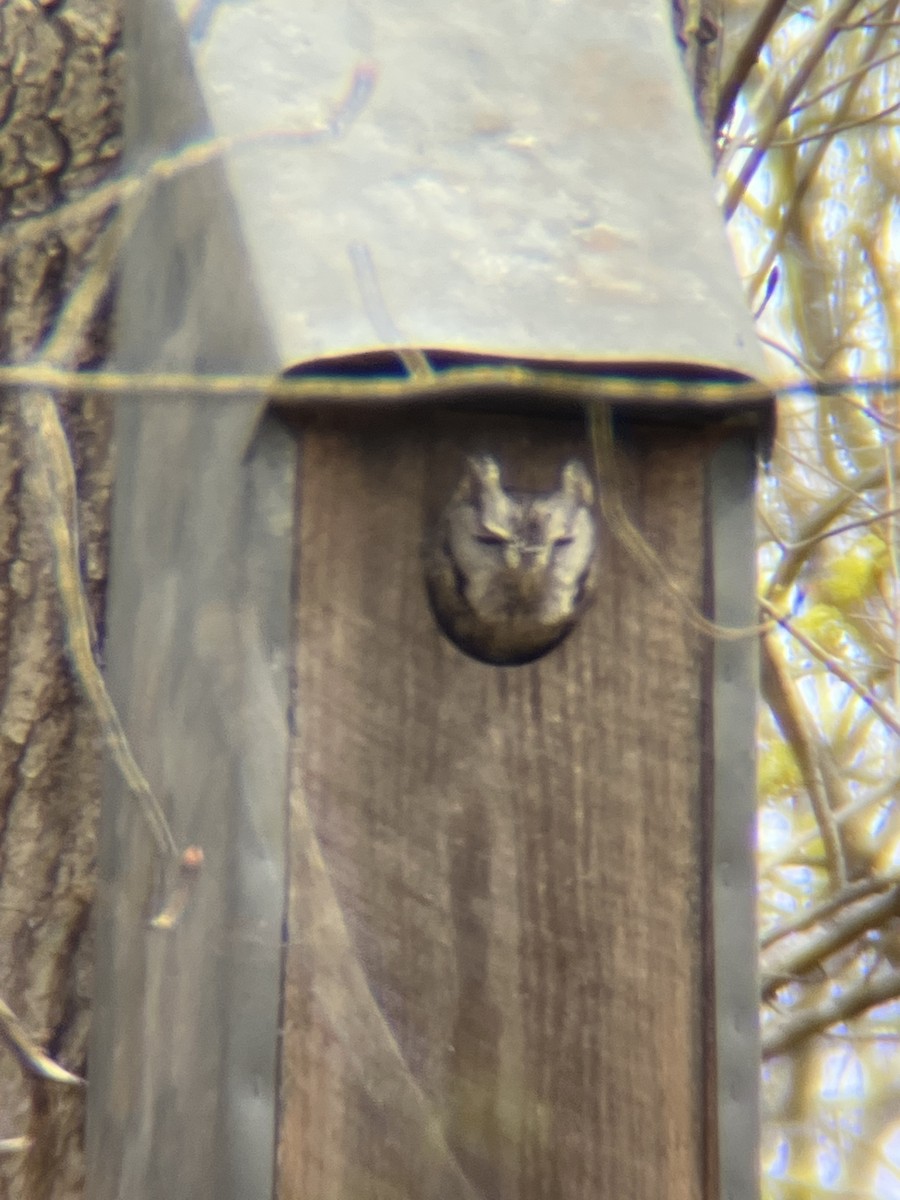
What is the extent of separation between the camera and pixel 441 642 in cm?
146

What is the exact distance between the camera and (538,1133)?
1.43 metres

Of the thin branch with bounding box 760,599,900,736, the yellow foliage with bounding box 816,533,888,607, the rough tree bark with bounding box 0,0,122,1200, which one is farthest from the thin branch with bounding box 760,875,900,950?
the yellow foliage with bounding box 816,533,888,607

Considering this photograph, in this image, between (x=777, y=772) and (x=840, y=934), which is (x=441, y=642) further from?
(x=777, y=772)

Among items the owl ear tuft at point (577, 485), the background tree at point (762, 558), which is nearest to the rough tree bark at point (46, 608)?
the background tree at point (762, 558)

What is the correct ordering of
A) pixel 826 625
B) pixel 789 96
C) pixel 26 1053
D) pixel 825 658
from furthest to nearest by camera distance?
pixel 826 625 < pixel 789 96 < pixel 825 658 < pixel 26 1053

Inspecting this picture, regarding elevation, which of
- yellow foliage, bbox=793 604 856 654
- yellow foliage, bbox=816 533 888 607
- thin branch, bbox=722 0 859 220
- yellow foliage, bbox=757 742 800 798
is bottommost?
yellow foliage, bbox=757 742 800 798

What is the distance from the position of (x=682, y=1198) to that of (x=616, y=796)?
347 mm

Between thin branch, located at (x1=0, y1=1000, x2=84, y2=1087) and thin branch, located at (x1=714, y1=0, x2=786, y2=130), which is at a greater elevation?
thin branch, located at (x1=714, y1=0, x2=786, y2=130)

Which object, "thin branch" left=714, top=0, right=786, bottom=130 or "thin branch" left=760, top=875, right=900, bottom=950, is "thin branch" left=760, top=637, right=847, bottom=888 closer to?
"thin branch" left=760, top=875, right=900, bottom=950

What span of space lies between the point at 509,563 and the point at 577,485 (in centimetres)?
10

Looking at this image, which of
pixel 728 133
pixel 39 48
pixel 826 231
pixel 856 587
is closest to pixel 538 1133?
pixel 39 48

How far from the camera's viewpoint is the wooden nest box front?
1364mm

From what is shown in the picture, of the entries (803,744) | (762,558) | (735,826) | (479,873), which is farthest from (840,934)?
(762,558)

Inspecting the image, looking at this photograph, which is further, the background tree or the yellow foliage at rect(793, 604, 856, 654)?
the yellow foliage at rect(793, 604, 856, 654)
